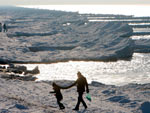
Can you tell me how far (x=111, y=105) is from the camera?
10.6 metres

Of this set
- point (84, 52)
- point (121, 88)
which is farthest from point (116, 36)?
point (121, 88)

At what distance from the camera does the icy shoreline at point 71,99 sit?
9.14 m

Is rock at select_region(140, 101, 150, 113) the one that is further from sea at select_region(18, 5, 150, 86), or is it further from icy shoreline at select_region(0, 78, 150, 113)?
sea at select_region(18, 5, 150, 86)

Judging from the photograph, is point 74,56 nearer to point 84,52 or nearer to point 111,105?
point 84,52

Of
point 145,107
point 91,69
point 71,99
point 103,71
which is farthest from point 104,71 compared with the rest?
point 145,107

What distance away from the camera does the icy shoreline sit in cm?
914

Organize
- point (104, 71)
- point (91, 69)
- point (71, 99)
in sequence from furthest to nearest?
point (91, 69) < point (104, 71) < point (71, 99)

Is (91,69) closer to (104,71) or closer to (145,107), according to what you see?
(104,71)

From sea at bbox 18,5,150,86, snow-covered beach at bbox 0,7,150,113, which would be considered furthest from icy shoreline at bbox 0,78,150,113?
sea at bbox 18,5,150,86

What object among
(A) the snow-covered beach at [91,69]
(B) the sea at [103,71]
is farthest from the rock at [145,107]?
(B) the sea at [103,71]

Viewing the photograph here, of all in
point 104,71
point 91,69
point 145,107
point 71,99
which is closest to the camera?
point 145,107

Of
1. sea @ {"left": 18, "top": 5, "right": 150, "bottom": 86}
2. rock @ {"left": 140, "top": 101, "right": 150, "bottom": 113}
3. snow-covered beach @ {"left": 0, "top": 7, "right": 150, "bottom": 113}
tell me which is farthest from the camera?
sea @ {"left": 18, "top": 5, "right": 150, "bottom": 86}

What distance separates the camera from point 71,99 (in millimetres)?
11031

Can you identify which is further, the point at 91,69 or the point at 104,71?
the point at 91,69
